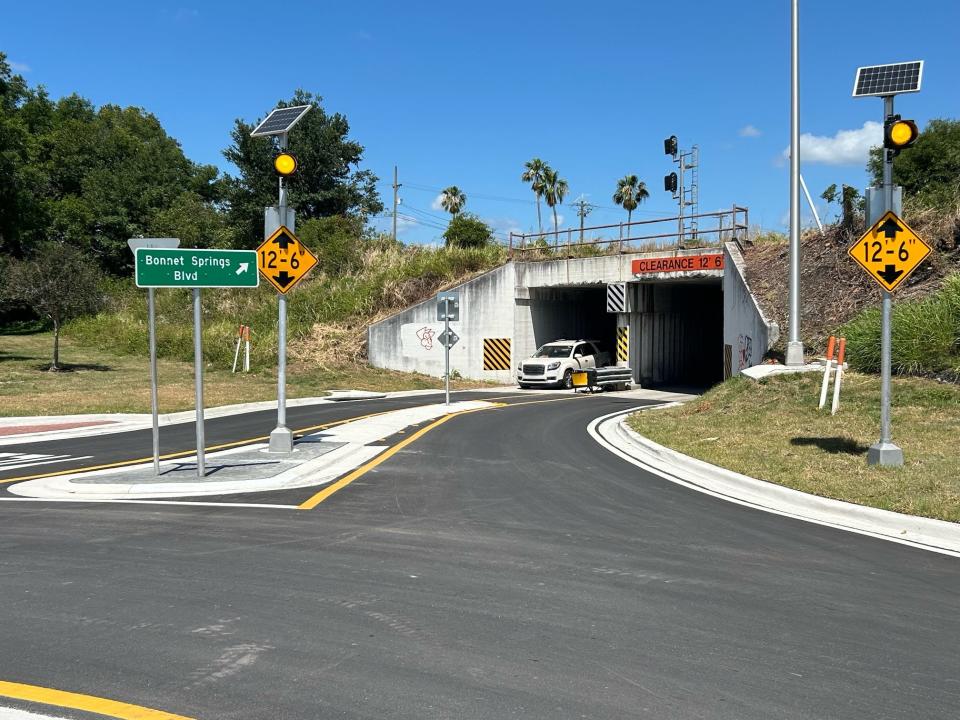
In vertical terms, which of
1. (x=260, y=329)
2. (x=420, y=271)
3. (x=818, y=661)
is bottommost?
(x=818, y=661)

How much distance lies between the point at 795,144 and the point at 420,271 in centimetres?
2343

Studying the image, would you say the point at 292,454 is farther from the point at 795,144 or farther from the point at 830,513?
the point at 795,144

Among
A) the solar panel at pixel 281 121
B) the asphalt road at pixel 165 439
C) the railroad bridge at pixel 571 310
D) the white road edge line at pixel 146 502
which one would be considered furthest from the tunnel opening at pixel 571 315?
the white road edge line at pixel 146 502

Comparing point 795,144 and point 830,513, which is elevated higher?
point 795,144

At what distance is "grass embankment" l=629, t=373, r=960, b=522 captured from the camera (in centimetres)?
941

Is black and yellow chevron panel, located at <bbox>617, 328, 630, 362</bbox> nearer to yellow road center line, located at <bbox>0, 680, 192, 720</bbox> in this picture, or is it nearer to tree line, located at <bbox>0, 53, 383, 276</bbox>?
tree line, located at <bbox>0, 53, 383, 276</bbox>

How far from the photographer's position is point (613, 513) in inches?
349

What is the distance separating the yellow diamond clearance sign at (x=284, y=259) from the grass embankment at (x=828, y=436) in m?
6.74

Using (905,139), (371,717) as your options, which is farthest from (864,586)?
(905,139)

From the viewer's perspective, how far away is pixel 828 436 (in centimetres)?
1319

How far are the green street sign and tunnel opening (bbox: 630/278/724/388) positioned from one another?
25.0m

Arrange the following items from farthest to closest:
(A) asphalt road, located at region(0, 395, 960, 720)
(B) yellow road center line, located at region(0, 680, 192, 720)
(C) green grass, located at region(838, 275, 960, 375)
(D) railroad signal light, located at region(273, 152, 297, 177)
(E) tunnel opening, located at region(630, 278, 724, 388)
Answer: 1. (E) tunnel opening, located at region(630, 278, 724, 388)
2. (C) green grass, located at region(838, 275, 960, 375)
3. (D) railroad signal light, located at region(273, 152, 297, 177)
4. (A) asphalt road, located at region(0, 395, 960, 720)
5. (B) yellow road center line, located at region(0, 680, 192, 720)

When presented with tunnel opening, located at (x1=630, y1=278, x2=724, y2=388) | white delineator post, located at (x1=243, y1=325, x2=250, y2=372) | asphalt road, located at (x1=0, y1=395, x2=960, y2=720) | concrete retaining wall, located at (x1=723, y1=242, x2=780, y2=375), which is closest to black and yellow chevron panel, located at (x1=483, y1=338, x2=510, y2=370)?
tunnel opening, located at (x1=630, y1=278, x2=724, y2=388)

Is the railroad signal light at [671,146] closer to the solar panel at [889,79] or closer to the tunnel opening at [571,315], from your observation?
the tunnel opening at [571,315]
